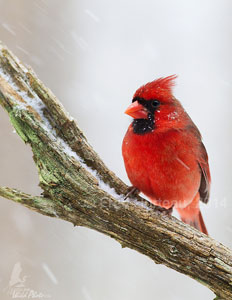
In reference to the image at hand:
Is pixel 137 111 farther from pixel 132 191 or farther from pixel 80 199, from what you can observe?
pixel 80 199

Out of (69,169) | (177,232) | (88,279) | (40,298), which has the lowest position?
(40,298)

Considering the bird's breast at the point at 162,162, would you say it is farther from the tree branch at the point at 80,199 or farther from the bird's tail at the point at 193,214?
the bird's tail at the point at 193,214

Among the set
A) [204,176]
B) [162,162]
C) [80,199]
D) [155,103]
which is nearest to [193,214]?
[204,176]

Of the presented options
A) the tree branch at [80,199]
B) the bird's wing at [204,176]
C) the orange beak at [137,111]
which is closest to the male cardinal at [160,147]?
the orange beak at [137,111]

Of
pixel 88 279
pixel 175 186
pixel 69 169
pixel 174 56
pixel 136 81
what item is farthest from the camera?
pixel 174 56

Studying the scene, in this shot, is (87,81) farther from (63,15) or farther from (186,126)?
(186,126)

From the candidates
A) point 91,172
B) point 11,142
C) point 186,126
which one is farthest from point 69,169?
point 11,142
